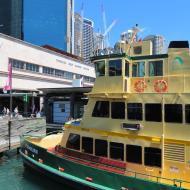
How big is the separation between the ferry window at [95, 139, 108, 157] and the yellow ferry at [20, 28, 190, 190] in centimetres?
5

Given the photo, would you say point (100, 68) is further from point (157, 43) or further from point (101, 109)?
point (157, 43)

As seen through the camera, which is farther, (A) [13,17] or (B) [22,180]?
(A) [13,17]

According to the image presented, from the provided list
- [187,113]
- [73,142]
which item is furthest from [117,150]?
[187,113]

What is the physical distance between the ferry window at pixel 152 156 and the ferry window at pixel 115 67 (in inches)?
133

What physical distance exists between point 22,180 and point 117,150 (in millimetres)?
6555

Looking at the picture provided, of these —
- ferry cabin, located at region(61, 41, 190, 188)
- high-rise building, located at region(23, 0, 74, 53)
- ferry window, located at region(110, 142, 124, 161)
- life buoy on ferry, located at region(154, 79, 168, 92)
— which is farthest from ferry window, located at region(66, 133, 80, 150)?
high-rise building, located at region(23, 0, 74, 53)

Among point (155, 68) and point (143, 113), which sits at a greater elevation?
point (155, 68)

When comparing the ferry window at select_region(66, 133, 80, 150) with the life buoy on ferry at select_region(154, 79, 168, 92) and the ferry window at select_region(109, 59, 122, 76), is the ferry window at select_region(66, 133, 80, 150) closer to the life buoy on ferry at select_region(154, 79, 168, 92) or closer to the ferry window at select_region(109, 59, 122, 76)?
the ferry window at select_region(109, 59, 122, 76)

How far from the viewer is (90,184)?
1323 centimetres

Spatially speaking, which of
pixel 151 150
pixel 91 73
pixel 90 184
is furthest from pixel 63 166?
pixel 91 73

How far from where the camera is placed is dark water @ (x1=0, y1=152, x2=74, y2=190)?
15773mm

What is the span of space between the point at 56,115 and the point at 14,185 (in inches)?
970

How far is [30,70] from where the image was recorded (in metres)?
52.8

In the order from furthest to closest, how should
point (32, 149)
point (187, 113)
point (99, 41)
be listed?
point (32, 149), point (99, 41), point (187, 113)
